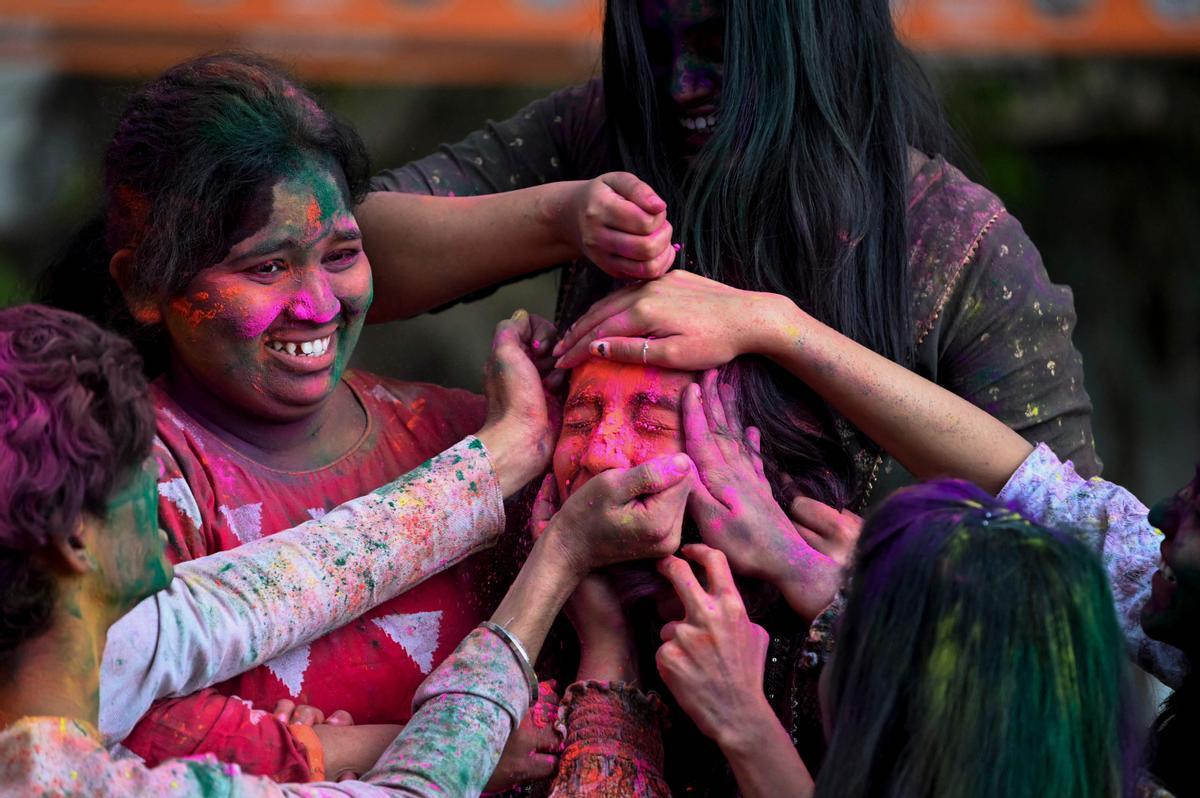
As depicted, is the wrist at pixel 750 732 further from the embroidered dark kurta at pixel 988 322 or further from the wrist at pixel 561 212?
the wrist at pixel 561 212

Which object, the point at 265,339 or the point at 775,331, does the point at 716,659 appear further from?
the point at 265,339

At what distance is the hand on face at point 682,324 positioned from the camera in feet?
8.61

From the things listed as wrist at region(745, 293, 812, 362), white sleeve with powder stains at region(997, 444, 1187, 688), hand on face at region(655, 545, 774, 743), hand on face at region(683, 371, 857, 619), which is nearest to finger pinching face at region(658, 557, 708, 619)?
hand on face at region(655, 545, 774, 743)

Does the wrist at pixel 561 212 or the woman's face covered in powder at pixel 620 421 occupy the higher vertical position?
the wrist at pixel 561 212

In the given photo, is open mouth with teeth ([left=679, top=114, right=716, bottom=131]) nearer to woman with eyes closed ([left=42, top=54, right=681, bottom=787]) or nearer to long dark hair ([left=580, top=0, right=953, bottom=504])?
long dark hair ([left=580, top=0, right=953, bottom=504])

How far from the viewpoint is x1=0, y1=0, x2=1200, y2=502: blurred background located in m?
5.99

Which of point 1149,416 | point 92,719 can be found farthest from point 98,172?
point 1149,416

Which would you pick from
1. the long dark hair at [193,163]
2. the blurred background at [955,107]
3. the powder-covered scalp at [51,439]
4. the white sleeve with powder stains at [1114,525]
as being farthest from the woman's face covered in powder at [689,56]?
the blurred background at [955,107]

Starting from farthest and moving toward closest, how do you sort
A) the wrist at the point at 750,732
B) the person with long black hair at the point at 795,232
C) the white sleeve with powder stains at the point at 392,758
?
the person with long black hair at the point at 795,232 < the wrist at the point at 750,732 < the white sleeve with powder stains at the point at 392,758

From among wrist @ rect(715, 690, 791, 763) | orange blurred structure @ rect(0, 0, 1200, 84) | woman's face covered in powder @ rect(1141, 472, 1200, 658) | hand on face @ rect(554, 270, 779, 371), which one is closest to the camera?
woman's face covered in powder @ rect(1141, 472, 1200, 658)

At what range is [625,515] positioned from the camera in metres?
2.52

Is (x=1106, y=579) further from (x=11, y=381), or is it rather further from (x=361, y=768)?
(x=11, y=381)

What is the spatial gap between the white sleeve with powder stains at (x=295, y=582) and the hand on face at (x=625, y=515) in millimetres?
184

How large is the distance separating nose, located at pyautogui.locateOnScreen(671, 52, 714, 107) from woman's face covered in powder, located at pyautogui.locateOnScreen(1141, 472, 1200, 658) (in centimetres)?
116
